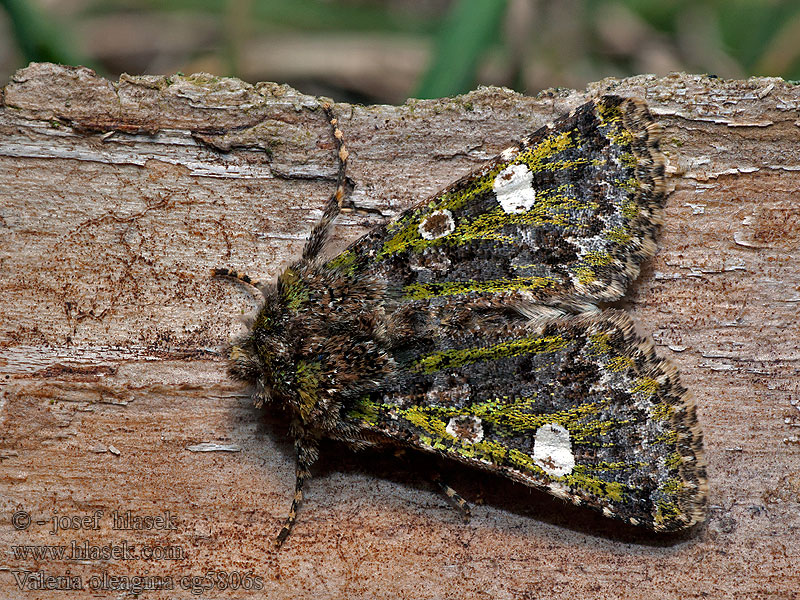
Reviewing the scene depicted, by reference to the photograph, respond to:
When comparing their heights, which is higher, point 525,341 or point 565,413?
point 525,341

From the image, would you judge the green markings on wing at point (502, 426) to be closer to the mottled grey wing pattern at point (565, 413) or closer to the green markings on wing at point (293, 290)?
the mottled grey wing pattern at point (565, 413)

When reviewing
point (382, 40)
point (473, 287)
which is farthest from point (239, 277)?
point (382, 40)

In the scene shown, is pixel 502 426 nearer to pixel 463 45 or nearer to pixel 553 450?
pixel 553 450

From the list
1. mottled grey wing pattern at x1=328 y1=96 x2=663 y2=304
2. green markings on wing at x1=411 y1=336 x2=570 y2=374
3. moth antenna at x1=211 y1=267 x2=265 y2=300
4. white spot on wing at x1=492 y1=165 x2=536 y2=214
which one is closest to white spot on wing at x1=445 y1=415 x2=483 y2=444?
green markings on wing at x1=411 y1=336 x2=570 y2=374

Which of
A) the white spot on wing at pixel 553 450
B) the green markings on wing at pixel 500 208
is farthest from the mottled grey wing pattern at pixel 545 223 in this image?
the white spot on wing at pixel 553 450

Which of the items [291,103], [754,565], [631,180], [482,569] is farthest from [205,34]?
[754,565]

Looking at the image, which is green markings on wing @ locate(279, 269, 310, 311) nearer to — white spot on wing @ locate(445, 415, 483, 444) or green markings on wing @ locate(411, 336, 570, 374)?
green markings on wing @ locate(411, 336, 570, 374)
